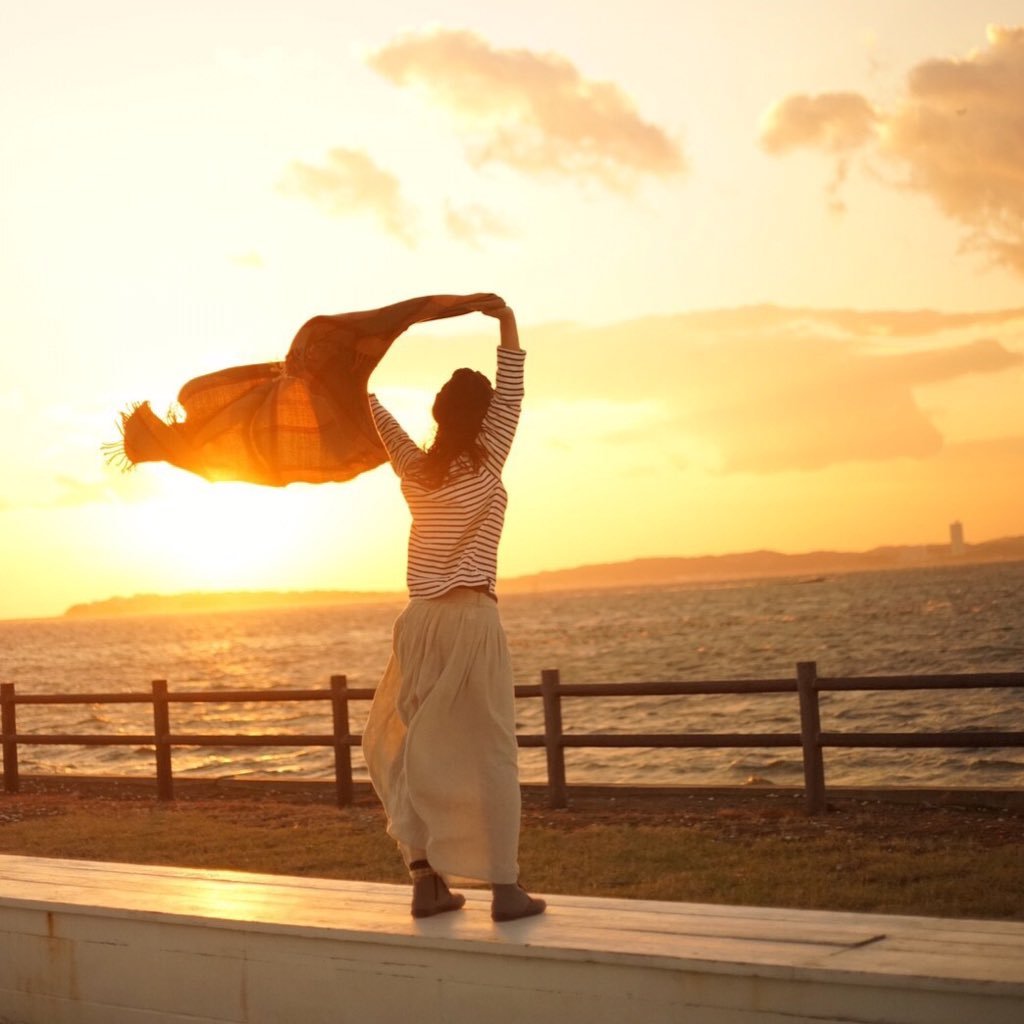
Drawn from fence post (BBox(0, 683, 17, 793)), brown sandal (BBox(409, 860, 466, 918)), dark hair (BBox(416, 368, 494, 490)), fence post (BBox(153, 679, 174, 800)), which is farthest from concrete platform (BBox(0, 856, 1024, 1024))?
fence post (BBox(0, 683, 17, 793))

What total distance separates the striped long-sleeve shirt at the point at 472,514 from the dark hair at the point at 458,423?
0.03 metres

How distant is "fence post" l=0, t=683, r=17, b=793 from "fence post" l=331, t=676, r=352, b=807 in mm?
4038

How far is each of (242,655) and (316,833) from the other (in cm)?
9124

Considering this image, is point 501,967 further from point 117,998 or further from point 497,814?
point 117,998

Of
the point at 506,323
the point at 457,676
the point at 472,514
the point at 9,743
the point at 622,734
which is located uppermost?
the point at 506,323

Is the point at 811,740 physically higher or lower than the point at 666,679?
higher

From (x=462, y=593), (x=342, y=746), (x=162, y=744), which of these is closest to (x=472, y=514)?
(x=462, y=593)

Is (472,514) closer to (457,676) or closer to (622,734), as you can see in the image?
(457,676)

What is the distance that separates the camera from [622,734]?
11.4 metres

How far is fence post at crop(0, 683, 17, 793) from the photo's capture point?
1403 centimetres

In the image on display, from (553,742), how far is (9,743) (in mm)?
6193

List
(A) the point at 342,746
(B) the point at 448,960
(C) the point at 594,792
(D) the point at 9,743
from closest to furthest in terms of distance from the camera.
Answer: (B) the point at 448,960 → (C) the point at 594,792 → (A) the point at 342,746 → (D) the point at 9,743

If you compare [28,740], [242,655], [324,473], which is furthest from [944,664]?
[242,655]

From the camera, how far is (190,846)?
9891mm
